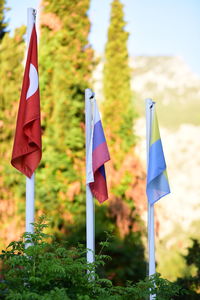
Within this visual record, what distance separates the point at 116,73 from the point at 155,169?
324 inches

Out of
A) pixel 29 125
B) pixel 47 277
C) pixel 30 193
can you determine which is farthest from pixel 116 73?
pixel 47 277

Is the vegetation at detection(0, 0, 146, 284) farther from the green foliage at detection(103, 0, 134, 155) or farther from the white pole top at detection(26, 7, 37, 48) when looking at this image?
the white pole top at detection(26, 7, 37, 48)

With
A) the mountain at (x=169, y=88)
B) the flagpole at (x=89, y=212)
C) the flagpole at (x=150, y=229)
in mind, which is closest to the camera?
the flagpole at (x=89, y=212)

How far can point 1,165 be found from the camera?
34.7ft

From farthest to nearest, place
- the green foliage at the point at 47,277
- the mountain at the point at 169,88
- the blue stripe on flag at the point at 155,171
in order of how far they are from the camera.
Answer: the mountain at the point at 169,88, the blue stripe on flag at the point at 155,171, the green foliage at the point at 47,277

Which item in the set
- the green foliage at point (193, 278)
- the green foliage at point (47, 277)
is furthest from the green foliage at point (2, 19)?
the green foliage at point (47, 277)

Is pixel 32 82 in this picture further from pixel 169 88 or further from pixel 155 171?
pixel 169 88

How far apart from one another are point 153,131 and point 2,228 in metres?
4.51

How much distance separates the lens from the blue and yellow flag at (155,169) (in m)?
7.43

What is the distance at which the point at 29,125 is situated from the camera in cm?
596

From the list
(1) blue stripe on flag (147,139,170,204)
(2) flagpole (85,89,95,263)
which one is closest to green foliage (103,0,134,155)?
(1) blue stripe on flag (147,139,170,204)

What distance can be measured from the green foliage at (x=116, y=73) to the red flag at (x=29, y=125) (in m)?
9.01

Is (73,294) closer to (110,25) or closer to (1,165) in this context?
(1,165)

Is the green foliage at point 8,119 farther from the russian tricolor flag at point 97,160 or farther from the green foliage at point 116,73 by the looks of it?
the green foliage at point 116,73
